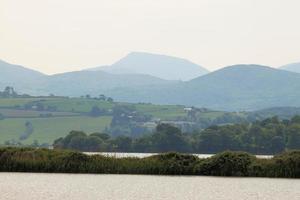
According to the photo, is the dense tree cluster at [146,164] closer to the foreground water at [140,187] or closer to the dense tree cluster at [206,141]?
the foreground water at [140,187]

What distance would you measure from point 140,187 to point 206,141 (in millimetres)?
91538

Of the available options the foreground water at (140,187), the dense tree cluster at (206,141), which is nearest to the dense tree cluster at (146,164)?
the foreground water at (140,187)

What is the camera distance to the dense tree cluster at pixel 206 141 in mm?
138250

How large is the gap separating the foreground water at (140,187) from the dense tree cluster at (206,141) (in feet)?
260

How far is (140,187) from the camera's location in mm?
50250

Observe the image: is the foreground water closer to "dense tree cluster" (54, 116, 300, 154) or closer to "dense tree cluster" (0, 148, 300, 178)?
"dense tree cluster" (0, 148, 300, 178)

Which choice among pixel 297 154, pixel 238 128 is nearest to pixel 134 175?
pixel 297 154

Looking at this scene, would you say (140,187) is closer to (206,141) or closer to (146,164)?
(146,164)

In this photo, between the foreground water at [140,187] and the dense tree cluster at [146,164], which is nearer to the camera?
the foreground water at [140,187]

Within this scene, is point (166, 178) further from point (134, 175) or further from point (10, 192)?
point (10, 192)

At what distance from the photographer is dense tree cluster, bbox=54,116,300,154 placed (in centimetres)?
13825

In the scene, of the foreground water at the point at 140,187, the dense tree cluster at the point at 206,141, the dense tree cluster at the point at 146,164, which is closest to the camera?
the foreground water at the point at 140,187

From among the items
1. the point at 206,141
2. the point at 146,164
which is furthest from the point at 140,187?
the point at 206,141

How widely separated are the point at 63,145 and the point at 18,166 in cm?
8201
